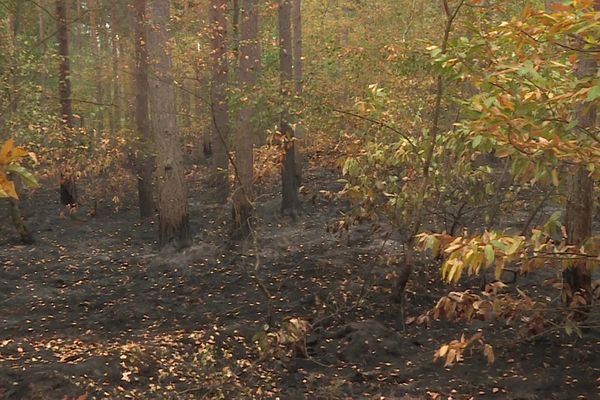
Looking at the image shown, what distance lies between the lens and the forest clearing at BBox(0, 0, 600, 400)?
3957 mm

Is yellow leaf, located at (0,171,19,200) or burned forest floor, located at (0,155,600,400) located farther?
burned forest floor, located at (0,155,600,400)

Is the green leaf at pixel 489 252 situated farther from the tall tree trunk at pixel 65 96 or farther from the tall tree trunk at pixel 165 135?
the tall tree trunk at pixel 65 96

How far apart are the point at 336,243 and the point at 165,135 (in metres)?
4.10

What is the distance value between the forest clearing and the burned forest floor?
4 cm

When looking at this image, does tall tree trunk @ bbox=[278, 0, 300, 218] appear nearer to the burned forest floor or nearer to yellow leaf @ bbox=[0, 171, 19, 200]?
the burned forest floor

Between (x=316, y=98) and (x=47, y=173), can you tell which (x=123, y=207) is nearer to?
(x=47, y=173)

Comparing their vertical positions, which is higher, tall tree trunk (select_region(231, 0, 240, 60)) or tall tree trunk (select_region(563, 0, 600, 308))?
tall tree trunk (select_region(231, 0, 240, 60))

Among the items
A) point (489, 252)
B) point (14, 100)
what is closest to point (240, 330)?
point (489, 252)

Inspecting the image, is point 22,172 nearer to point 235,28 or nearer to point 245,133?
point 245,133

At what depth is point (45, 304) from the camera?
9.02 metres

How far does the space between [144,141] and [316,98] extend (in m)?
6.63

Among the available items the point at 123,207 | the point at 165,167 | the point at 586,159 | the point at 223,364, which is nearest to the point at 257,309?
the point at 223,364

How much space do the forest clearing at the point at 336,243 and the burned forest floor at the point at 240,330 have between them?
0.04 m

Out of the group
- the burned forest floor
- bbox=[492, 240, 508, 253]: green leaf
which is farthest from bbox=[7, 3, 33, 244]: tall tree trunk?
bbox=[492, 240, 508, 253]: green leaf
